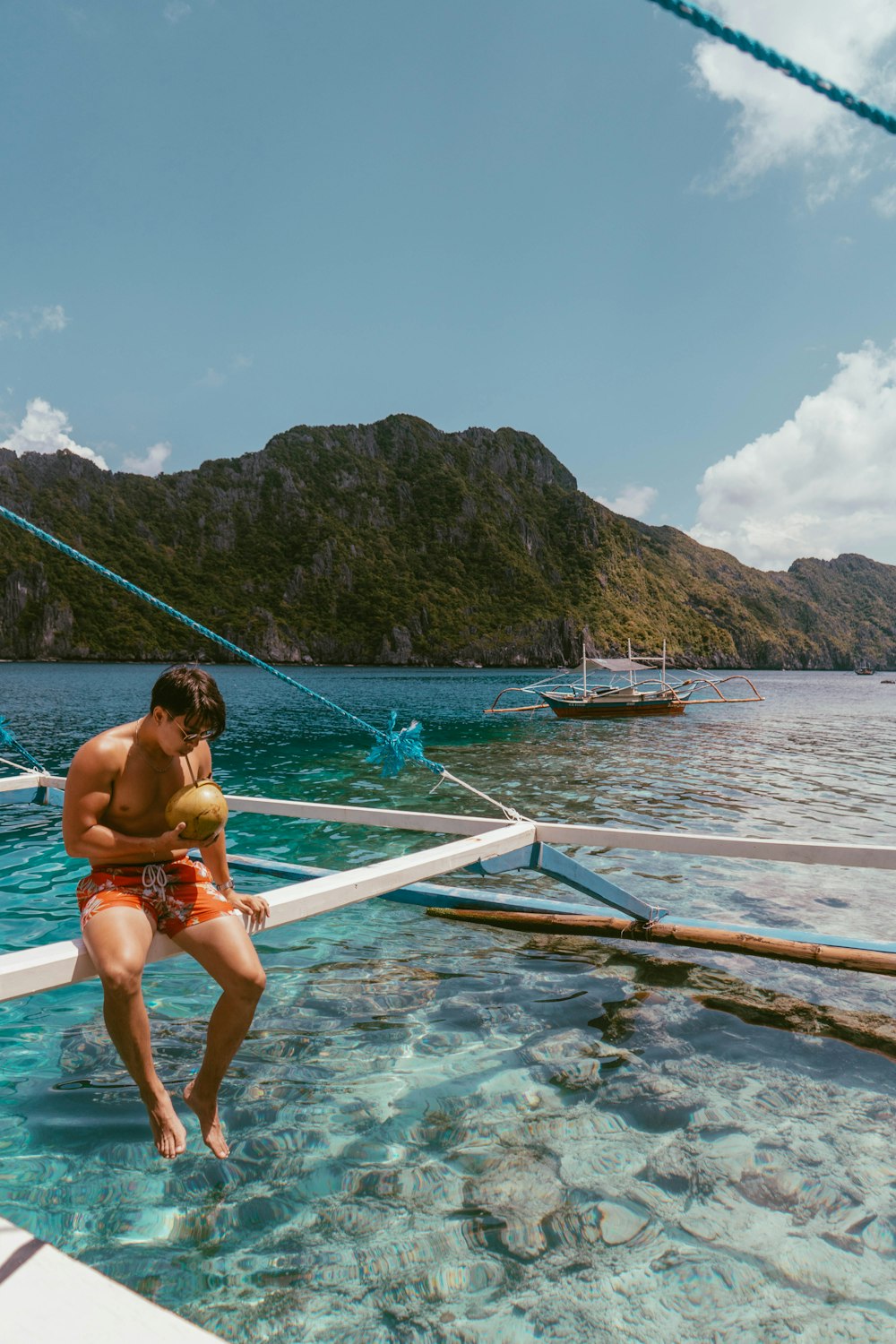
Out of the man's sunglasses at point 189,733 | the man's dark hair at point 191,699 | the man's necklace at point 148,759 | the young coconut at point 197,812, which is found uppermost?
the man's dark hair at point 191,699

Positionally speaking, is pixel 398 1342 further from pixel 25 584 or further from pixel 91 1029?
pixel 25 584

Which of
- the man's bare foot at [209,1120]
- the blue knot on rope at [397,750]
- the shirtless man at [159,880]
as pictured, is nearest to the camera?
the shirtless man at [159,880]

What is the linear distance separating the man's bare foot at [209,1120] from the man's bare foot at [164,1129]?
241 mm

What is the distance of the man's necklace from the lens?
353 centimetres

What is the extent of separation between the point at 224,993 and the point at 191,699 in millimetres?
1295

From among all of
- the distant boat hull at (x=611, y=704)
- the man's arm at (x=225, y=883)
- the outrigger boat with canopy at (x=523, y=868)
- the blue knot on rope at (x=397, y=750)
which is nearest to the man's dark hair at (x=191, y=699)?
the man's arm at (x=225, y=883)

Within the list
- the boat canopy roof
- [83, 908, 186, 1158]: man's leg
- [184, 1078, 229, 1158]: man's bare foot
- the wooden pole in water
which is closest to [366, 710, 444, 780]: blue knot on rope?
the wooden pole in water

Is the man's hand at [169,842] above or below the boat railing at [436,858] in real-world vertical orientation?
above

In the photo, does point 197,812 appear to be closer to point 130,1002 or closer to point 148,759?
point 148,759

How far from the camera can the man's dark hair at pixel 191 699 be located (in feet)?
11.0

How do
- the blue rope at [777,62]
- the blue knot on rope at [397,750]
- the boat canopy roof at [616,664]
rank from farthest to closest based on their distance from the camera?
the boat canopy roof at [616,664]
the blue knot on rope at [397,750]
the blue rope at [777,62]

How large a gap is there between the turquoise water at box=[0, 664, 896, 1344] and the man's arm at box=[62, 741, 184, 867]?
164 cm

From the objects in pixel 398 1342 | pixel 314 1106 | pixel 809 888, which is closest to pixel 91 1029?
pixel 314 1106

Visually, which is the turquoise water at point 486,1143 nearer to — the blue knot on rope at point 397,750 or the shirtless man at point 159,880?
the shirtless man at point 159,880
